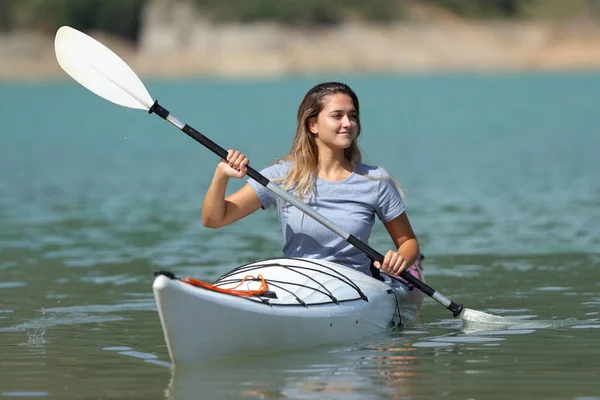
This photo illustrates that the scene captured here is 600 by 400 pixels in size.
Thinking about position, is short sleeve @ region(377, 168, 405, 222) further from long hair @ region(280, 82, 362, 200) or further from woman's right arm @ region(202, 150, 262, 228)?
woman's right arm @ region(202, 150, 262, 228)

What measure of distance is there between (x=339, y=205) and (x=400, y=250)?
0.47m

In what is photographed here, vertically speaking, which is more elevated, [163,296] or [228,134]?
[228,134]

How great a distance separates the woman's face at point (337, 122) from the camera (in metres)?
7.95

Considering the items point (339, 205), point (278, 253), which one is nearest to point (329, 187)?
point (339, 205)

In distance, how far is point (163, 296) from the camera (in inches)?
269

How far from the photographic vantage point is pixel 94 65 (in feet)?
28.8

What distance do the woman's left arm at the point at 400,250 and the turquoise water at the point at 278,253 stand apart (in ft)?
1.53

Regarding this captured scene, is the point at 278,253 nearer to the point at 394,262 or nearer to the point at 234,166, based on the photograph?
the point at 394,262

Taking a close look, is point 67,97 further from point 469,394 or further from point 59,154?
point 469,394

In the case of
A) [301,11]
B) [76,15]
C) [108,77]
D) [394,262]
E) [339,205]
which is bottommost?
[394,262]

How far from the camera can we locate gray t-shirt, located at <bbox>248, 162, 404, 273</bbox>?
8.05 m

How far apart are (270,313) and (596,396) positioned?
1.88 meters

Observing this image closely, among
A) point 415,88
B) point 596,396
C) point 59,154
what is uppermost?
point 415,88

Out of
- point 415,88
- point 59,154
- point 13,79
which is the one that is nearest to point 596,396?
point 59,154
